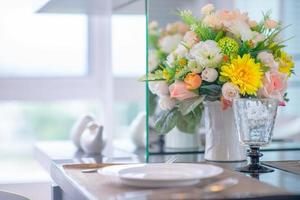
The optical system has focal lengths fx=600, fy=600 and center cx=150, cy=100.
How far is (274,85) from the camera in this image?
5.17 feet

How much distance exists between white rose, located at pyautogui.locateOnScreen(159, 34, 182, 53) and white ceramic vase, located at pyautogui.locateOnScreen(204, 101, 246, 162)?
495 mm

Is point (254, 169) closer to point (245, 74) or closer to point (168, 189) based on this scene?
point (245, 74)

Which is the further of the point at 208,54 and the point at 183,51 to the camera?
the point at 183,51

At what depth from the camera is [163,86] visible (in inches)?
69.1

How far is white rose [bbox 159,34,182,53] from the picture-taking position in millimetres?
2154

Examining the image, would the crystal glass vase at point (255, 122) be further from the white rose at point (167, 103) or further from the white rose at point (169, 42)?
the white rose at point (169, 42)

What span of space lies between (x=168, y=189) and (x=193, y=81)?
0.49 meters

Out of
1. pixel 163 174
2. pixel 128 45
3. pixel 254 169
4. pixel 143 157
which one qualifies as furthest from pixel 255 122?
pixel 128 45

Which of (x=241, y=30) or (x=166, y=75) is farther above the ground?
(x=241, y=30)

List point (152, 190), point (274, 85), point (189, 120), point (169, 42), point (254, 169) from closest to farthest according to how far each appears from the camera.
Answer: point (152, 190)
point (254, 169)
point (274, 85)
point (189, 120)
point (169, 42)

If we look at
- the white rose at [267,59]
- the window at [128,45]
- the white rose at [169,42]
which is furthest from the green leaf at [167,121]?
the window at [128,45]

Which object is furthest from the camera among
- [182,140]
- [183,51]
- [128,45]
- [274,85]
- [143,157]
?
[128,45]

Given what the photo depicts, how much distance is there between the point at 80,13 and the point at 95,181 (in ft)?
5.65

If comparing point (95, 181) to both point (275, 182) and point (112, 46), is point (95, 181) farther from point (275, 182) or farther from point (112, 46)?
point (112, 46)
